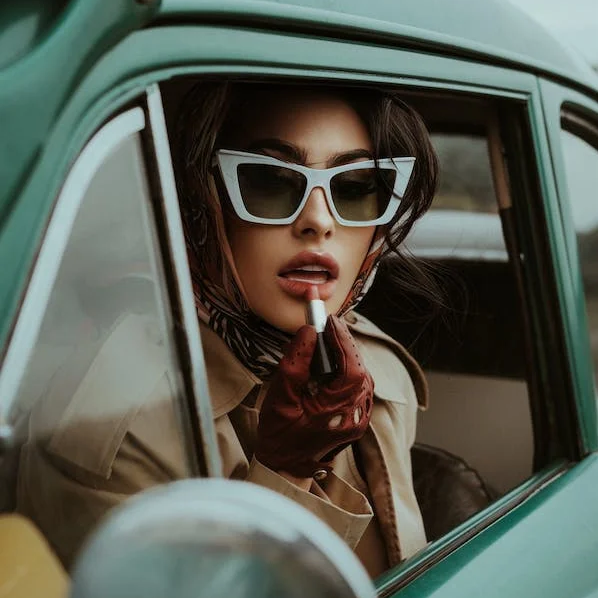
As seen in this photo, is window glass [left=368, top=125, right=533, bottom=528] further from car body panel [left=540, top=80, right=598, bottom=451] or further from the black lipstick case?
the black lipstick case

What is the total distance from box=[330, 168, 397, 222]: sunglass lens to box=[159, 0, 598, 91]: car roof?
0.23 m

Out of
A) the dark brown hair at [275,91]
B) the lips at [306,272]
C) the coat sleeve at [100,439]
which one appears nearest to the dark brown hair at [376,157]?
the dark brown hair at [275,91]

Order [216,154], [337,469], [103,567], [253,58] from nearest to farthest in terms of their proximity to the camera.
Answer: [103,567]
[253,58]
[216,154]
[337,469]

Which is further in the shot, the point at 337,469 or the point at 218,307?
the point at 337,469

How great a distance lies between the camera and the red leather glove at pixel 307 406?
62.1 inches

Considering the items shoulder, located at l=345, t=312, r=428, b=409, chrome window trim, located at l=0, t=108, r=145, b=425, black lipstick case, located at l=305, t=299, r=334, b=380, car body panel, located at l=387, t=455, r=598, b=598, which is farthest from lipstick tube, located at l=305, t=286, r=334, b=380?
chrome window trim, located at l=0, t=108, r=145, b=425

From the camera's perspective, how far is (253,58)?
1317 mm

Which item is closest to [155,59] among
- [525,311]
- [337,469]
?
[337,469]

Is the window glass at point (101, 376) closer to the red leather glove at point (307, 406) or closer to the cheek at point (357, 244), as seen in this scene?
the red leather glove at point (307, 406)

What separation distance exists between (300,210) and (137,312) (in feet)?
1.43

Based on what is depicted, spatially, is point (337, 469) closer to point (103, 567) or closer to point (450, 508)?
point (450, 508)

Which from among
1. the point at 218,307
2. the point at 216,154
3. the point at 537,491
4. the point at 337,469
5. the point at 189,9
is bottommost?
the point at 537,491

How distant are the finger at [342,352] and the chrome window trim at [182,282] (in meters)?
0.39

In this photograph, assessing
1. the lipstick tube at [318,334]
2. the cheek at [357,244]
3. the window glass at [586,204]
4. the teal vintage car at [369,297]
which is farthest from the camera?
the window glass at [586,204]
